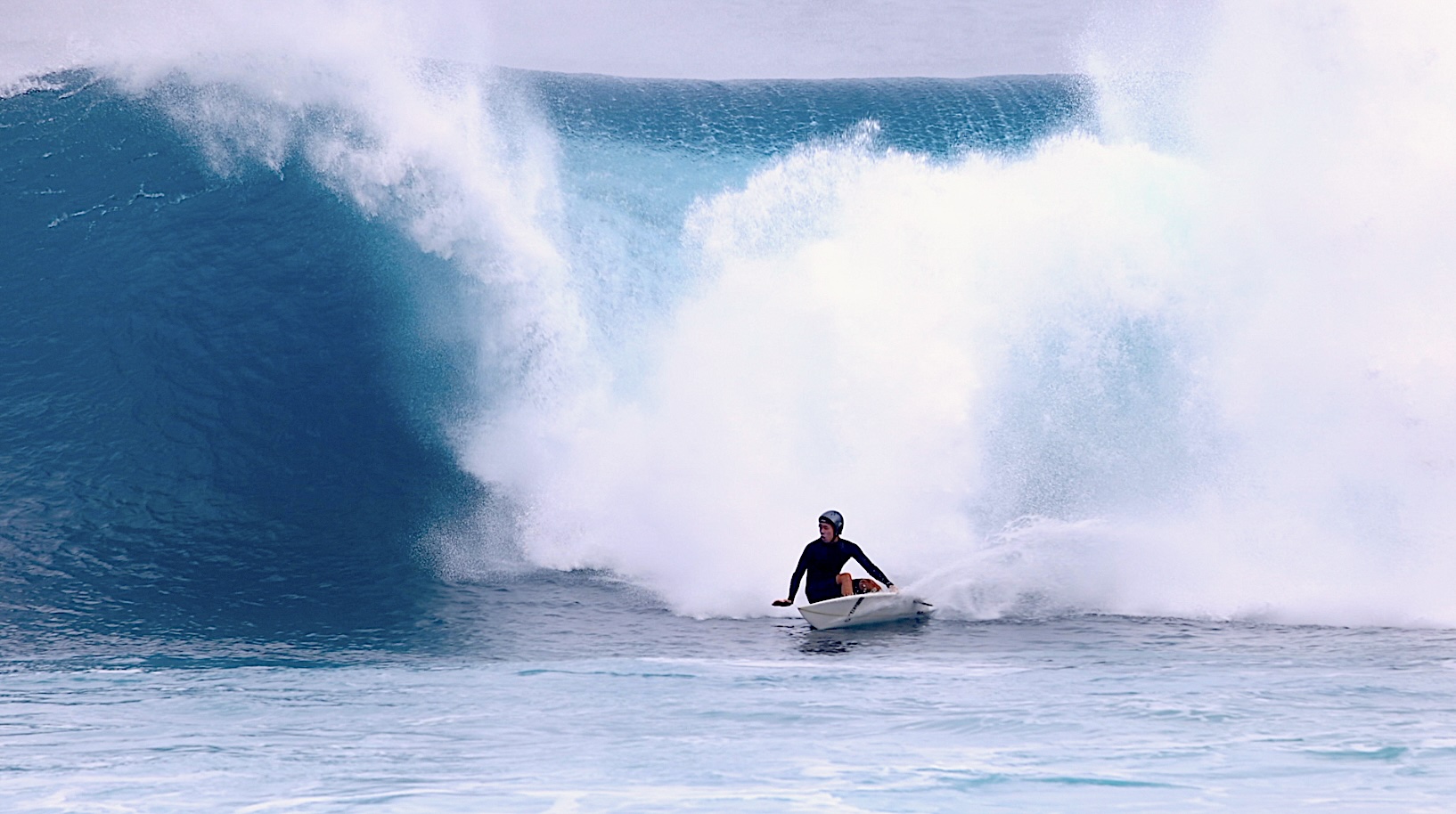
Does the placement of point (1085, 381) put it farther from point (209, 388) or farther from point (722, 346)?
point (209, 388)

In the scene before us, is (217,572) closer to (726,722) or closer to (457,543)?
(457,543)

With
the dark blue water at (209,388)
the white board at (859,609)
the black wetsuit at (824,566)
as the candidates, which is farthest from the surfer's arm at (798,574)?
the dark blue water at (209,388)

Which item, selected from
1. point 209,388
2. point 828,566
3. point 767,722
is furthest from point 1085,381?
point 209,388

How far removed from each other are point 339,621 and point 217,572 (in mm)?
1472

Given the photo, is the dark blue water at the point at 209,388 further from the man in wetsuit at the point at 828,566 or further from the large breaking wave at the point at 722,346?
the man in wetsuit at the point at 828,566

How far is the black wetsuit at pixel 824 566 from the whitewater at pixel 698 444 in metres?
0.45

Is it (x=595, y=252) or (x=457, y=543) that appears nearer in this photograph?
(x=457, y=543)

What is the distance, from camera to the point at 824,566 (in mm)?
9211

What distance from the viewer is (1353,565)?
30.1 feet

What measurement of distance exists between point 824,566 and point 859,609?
15.5 inches

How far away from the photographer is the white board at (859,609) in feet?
29.3

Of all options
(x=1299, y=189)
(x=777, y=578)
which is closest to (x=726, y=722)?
(x=777, y=578)

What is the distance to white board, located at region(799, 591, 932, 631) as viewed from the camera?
895cm

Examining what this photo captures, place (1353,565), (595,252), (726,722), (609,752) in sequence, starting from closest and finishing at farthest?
(609,752) < (726,722) < (1353,565) < (595,252)
